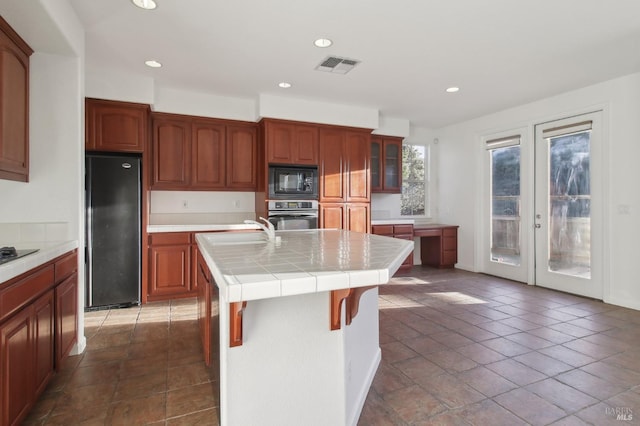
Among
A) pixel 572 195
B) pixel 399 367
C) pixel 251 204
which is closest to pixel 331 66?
pixel 251 204

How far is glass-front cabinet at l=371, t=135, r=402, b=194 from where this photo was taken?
18.3 ft

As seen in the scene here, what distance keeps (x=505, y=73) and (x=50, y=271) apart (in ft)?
14.4

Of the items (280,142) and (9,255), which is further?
(280,142)

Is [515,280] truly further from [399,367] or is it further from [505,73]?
[399,367]

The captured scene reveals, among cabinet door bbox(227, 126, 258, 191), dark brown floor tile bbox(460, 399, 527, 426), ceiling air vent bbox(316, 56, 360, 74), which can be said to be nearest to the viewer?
dark brown floor tile bbox(460, 399, 527, 426)

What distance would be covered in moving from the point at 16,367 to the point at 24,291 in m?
0.34

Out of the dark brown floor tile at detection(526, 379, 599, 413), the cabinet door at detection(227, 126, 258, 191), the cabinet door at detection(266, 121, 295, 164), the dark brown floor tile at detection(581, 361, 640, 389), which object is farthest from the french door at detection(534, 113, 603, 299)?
the cabinet door at detection(227, 126, 258, 191)

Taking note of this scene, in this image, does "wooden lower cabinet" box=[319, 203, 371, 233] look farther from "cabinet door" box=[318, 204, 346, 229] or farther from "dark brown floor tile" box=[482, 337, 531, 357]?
"dark brown floor tile" box=[482, 337, 531, 357]

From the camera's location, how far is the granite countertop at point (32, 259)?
4.87 ft

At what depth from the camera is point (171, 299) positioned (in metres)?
4.02

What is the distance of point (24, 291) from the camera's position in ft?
5.42

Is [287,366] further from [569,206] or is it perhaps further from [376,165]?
[376,165]

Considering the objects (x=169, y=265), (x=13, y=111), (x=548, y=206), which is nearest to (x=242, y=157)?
(x=169, y=265)

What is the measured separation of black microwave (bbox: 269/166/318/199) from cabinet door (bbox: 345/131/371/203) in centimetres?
57
